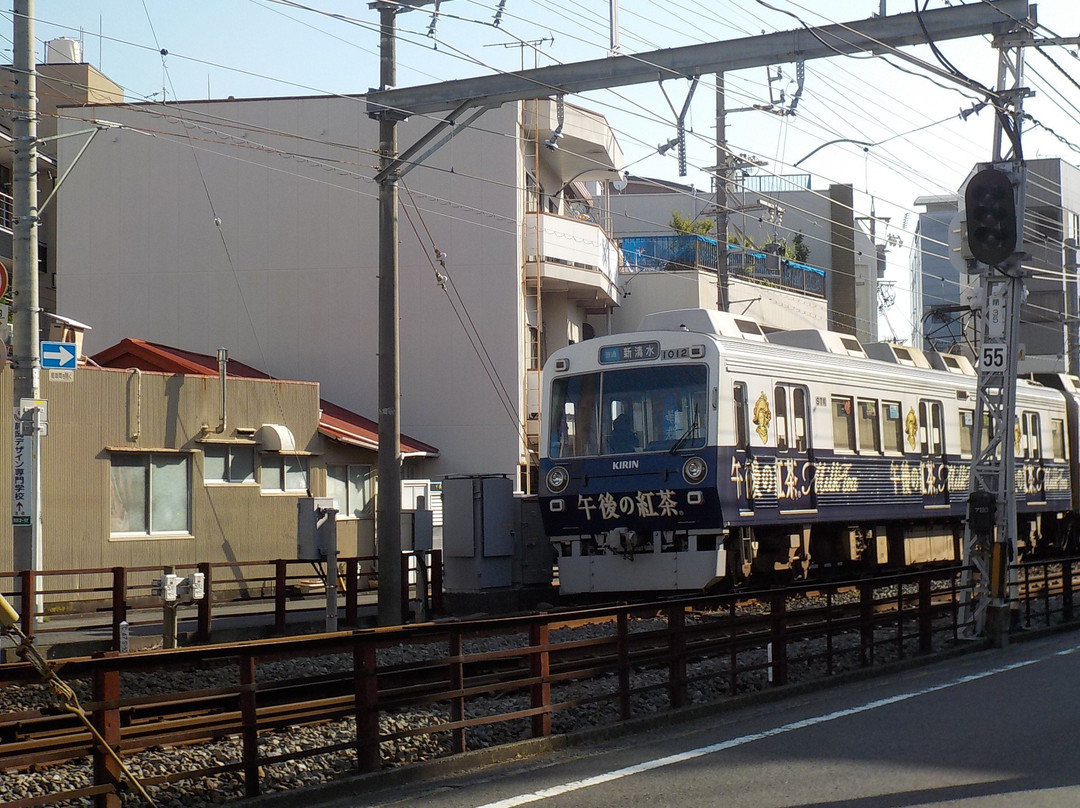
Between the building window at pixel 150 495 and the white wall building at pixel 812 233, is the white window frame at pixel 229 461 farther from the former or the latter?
the white wall building at pixel 812 233

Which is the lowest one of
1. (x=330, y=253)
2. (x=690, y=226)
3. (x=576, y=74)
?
(x=576, y=74)

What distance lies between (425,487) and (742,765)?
18726 mm

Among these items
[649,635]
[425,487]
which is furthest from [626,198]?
[649,635]

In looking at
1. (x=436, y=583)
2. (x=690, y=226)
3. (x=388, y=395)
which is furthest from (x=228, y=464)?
(x=690, y=226)

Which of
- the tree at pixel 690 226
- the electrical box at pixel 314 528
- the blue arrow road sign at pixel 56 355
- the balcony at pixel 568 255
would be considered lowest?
the electrical box at pixel 314 528

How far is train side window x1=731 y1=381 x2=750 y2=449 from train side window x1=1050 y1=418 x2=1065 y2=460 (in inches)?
482

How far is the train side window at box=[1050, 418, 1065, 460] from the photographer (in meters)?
27.5

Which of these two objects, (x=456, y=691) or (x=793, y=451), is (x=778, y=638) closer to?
(x=456, y=691)

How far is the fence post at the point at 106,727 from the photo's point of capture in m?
7.30

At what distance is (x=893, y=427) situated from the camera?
70.0 feet

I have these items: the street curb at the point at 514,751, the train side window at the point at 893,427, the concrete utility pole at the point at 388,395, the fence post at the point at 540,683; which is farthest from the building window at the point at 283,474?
the fence post at the point at 540,683

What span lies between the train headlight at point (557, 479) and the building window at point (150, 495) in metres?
7.94

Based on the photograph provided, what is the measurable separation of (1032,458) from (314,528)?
49.3 feet

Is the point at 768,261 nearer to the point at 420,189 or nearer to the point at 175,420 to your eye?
the point at 420,189
